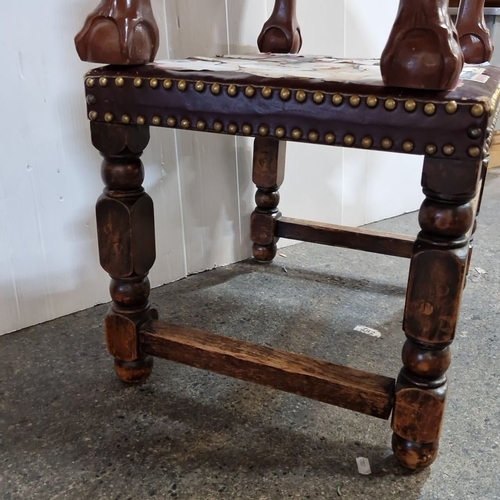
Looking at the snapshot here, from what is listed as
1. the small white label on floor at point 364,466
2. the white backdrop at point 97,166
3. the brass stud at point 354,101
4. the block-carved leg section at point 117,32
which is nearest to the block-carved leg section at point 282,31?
the white backdrop at point 97,166

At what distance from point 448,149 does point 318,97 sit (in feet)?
0.43

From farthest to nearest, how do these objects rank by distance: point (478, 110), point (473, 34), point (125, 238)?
point (473, 34)
point (125, 238)
point (478, 110)

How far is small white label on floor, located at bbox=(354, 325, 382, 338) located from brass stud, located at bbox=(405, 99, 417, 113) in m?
0.48

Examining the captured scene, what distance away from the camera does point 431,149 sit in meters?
0.53

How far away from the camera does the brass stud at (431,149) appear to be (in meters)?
0.53

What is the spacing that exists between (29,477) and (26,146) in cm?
48

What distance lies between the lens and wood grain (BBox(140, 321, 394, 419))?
2.15 ft

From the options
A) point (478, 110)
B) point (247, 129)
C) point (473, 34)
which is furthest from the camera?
point (473, 34)

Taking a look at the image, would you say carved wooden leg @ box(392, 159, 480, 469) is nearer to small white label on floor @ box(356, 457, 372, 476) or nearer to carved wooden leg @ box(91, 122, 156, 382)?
small white label on floor @ box(356, 457, 372, 476)

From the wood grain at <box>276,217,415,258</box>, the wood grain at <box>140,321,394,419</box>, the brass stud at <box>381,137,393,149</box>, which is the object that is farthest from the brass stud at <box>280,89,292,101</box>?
the wood grain at <box>276,217,415,258</box>

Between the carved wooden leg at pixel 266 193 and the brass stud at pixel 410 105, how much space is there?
1.81 ft

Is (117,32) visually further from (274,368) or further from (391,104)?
(274,368)

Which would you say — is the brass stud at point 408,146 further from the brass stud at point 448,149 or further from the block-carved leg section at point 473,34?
the block-carved leg section at point 473,34

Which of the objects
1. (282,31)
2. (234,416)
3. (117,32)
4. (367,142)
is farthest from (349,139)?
(282,31)
